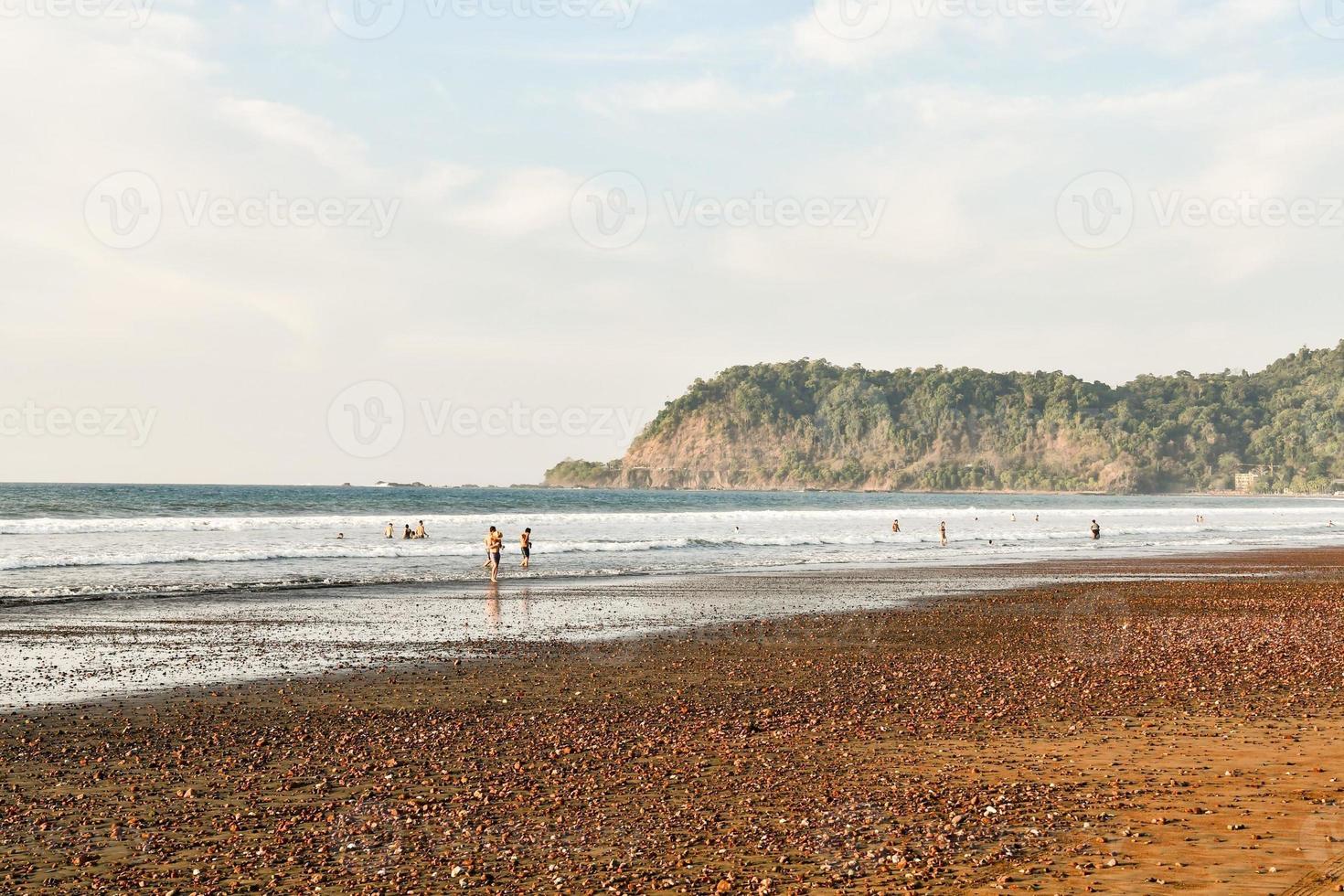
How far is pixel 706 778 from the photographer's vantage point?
32.5ft

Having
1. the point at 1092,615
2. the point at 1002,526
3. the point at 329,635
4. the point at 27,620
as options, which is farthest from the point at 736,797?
the point at 1002,526

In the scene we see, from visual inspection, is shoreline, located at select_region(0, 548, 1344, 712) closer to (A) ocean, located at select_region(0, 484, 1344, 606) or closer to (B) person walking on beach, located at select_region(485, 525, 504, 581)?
(B) person walking on beach, located at select_region(485, 525, 504, 581)

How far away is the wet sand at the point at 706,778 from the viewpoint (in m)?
7.46

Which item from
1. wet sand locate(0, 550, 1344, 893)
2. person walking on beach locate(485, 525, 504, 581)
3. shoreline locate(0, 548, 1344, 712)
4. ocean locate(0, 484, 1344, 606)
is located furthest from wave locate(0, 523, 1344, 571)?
wet sand locate(0, 550, 1344, 893)

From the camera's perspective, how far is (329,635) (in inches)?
816

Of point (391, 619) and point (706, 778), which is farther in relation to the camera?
point (391, 619)

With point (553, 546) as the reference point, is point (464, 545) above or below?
above

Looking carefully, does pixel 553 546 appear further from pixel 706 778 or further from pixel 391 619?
pixel 706 778

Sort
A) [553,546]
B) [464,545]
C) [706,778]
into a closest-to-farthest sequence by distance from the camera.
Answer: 1. [706,778]
2. [553,546]
3. [464,545]

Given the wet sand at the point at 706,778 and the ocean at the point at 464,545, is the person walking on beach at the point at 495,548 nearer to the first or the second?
the ocean at the point at 464,545

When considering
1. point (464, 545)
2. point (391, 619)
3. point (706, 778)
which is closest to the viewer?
point (706, 778)

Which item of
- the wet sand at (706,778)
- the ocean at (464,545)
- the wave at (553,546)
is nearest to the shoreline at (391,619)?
the wet sand at (706,778)

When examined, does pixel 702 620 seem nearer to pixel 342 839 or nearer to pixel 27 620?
pixel 27 620

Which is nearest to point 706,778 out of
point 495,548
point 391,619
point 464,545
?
point 391,619
